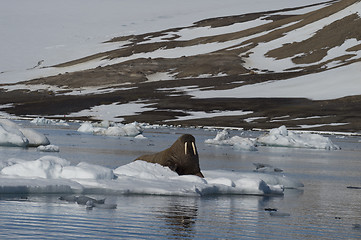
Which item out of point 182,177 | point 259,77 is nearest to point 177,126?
point 259,77

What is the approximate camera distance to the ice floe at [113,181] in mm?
17719

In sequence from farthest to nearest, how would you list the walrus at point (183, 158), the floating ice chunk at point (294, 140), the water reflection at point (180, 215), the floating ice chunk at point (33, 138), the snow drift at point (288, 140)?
1. the floating ice chunk at point (294, 140)
2. the snow drift at point (288, 140)
3. the floating ice chunk at point (33, 138)
4. the walrus at point (183, 158)
5. the water reflection at point (180, 215)

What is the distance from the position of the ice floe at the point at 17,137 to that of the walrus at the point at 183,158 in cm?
1442

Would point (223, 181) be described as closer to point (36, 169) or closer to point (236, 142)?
point (36, 169)

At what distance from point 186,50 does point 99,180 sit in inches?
6270

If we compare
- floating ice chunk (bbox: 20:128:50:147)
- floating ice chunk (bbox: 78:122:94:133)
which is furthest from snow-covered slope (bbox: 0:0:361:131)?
floating ice chunk (bbox: 20:128:50:147)

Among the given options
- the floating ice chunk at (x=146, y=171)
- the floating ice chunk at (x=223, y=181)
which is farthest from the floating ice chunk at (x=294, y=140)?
the floating ice chunk at (x=146, y=171)

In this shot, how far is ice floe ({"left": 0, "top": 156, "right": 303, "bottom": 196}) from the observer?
1772 centimetres

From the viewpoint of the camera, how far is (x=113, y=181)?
1897 cm

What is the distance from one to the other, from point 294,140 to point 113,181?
34137mm

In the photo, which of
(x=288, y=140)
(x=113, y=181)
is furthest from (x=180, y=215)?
(x=288, y=140)

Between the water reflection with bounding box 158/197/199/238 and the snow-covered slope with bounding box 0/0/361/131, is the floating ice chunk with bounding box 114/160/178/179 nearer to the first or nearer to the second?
the water reflection with bounding box 158/197/199/238

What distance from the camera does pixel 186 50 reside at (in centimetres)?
17688

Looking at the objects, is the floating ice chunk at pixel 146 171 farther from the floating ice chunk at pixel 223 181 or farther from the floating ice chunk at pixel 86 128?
the floating ice chunk at pixel 86 128
